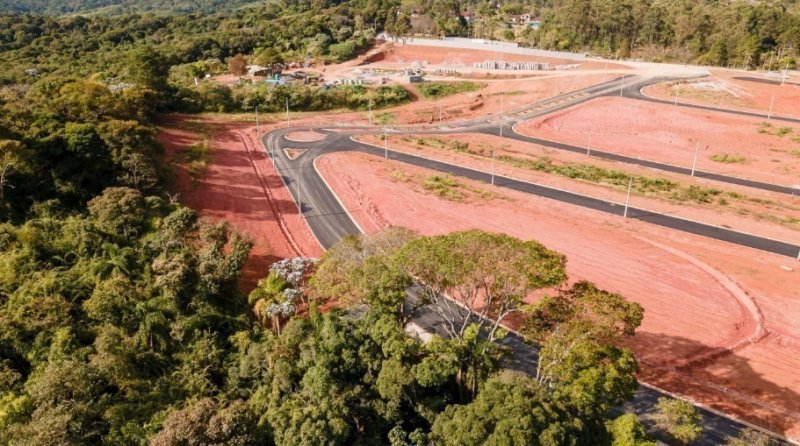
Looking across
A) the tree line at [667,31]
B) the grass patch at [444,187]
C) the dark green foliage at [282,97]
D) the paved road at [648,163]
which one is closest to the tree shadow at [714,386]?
the grass patch at [444,187]

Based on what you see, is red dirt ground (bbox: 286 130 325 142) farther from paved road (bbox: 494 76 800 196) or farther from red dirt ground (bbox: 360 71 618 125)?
paved road (bbox: 494 76 800 196)

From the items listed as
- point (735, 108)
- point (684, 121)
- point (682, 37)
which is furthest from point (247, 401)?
point (682, 37)

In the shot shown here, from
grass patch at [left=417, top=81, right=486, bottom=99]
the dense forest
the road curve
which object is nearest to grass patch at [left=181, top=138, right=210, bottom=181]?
the road curve

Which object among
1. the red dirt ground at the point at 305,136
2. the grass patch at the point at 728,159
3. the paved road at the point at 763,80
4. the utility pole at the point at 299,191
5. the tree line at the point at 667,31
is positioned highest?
the tree line at the point at 667,31

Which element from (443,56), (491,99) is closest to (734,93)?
(491,99)

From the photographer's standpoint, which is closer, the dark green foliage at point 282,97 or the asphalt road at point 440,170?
the asphalt road at point 440,170

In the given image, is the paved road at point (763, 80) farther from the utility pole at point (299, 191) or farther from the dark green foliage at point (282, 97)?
the utility pole at point (299, 191)
